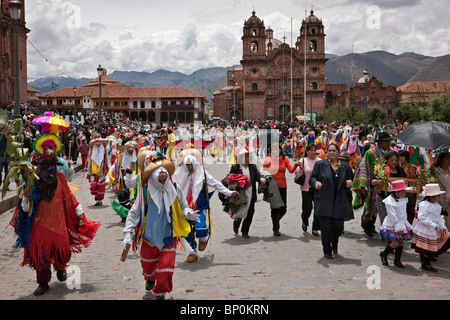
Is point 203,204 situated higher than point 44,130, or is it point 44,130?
point 44,130

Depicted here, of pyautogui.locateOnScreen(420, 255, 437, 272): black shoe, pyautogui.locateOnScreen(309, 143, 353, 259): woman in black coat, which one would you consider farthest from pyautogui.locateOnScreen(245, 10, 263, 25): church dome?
pyautogui.locateOnScreen(420, 255, 437, 272): black shoe

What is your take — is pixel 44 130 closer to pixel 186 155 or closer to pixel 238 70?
pixel 186 155

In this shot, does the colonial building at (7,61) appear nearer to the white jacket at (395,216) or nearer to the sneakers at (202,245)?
the sneakers at (202,245)

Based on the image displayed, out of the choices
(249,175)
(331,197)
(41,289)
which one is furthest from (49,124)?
(331,197)

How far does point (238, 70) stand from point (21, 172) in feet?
358

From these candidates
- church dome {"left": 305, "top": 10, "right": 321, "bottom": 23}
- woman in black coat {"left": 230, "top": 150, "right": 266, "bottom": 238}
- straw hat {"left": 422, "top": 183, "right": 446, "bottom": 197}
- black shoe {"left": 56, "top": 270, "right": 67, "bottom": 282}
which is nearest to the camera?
black shoe {"left": 56, "top": 270, "right": 67, "bottom": 282}

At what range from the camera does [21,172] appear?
570 cm

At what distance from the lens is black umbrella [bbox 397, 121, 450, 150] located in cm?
779

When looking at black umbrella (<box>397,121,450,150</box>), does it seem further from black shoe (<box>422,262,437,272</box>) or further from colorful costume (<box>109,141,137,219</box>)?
colorful costume (<box>109,141,137,219</box>)

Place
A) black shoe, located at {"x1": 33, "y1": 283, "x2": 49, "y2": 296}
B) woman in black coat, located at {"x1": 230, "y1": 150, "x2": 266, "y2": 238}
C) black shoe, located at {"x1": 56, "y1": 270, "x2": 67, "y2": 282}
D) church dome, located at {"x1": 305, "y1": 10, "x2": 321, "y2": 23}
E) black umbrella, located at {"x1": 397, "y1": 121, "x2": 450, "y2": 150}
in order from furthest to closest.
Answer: church dome, located at {"x1": 305, "y1": 10, "x2": 321, "y2": 23}, woman in black coat, located at {"x1": 230, "y1": 150, "x2": 266, "y2": 238}, black umbrella, located at {"x1": 397, "y1": 121, "x2": 450, "y2": 150}, black shoe, located at {"x1": 56, "y1": 270, "x2": 67, "y2": 282}, black shoe, located at {"x1": 33, "y1": 283, "x2": 49, "y2": 296}

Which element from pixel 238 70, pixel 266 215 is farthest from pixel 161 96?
pixel 266 215

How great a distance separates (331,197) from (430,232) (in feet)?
4.52

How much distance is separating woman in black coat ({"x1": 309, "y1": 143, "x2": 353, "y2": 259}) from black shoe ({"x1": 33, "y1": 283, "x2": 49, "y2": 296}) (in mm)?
3717

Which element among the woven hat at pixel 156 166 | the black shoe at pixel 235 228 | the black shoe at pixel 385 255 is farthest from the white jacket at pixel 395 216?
the woven hat at pixel 156 166
